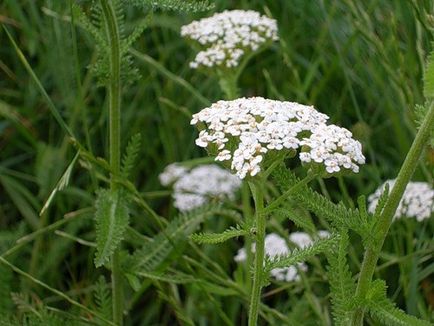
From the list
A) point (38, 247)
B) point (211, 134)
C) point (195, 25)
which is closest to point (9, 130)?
point (38, 247)

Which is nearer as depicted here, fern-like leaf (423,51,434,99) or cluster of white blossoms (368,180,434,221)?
fern-like leaf (423,51,434,99)

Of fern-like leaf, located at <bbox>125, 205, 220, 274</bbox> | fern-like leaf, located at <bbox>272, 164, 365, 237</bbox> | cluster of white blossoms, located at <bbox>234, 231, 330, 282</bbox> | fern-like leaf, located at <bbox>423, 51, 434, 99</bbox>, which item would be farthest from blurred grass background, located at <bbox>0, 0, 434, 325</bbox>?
fern-like leaf, located at <bbox>423, 51, 434, 99</bbox>

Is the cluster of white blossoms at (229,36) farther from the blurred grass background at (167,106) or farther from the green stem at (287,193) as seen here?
the green stem at (287,193)

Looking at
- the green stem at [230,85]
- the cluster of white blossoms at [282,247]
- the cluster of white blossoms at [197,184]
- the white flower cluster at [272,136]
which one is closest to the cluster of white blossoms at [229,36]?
the green stem at [230,85]

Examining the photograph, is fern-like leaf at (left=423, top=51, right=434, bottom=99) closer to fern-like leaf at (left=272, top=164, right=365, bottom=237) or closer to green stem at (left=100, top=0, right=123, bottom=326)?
fern-like leaf at (left=272, top=164, right=365, bottom=237)

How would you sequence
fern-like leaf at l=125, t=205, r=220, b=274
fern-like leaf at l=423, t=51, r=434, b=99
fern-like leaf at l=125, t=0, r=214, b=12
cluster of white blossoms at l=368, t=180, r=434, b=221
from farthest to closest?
cluster of white blossoms at l=368, t=180, r=434, b=221 → fern-like leaf at l=125, t=205, r=220, b=274 → fern-like leaf at l=125, t=0, r=214, b=12 → fern-like leaf at l=423, t=51, r=434, b=99

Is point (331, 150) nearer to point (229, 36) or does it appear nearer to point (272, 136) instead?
point (272, 136)
